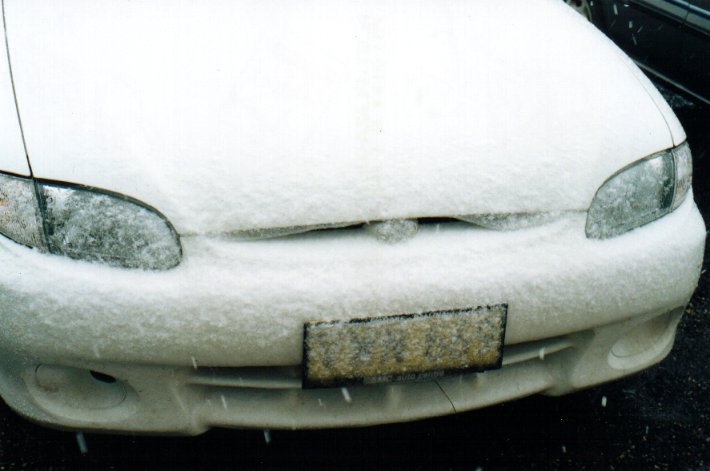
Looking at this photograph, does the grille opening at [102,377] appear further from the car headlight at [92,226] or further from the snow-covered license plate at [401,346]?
the snow-covered license plate at [401,346]

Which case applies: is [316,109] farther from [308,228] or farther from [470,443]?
[470,443]

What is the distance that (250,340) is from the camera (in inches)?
62.1

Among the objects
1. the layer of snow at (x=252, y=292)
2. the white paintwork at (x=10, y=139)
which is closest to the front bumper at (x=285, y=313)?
the layer of snow at (x=252, y=292)

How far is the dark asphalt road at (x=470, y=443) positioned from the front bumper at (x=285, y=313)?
0.31 meters

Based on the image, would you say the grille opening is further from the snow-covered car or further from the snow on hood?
the snow on hood

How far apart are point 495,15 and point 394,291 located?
1044mm

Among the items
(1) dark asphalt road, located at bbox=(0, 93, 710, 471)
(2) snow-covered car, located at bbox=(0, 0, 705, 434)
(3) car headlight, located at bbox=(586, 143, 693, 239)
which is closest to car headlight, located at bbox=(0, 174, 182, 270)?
(2) snow-covered car, located at bbox=(0, 0, 705, 434)

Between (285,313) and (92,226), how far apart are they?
1.43ft

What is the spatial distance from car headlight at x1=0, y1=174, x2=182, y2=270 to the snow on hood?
0.10 feet

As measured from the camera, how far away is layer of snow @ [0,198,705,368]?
156 centimetres

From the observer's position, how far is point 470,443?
212cm

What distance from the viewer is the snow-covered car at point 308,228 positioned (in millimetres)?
1581

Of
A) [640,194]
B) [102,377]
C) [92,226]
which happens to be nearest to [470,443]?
[640,194]

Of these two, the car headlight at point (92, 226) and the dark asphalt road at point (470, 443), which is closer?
the car headlight at point (92, 226)
